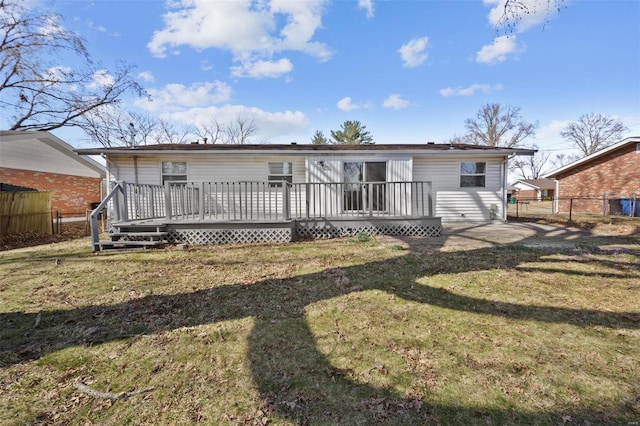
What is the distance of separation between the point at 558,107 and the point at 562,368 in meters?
22.9

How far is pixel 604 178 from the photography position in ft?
54.0

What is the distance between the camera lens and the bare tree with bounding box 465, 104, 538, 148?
38594 millimetres

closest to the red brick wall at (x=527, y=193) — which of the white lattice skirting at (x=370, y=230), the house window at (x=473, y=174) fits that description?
the house window at (x=473, y=174)

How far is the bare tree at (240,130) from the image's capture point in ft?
126

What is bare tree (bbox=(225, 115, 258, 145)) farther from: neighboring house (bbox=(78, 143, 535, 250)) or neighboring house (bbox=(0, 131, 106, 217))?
neighboring house (bbox=(78, 143, 535, 250))

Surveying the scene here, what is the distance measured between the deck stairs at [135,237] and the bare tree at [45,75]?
14.4m

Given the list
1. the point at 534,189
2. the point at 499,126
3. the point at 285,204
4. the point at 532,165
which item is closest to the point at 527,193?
the point at 534,189

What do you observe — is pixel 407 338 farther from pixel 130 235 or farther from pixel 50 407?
pixel 130 235

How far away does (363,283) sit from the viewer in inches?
164

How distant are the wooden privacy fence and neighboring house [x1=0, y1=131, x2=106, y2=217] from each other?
1231 millimetres

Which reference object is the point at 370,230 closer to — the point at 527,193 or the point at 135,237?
the point at 135,237

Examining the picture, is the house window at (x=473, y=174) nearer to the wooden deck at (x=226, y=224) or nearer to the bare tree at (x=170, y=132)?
the wooden deck at (x=226, y=224)

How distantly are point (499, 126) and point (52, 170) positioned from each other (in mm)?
45757

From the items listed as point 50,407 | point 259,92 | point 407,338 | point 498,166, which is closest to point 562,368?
point 407,338
